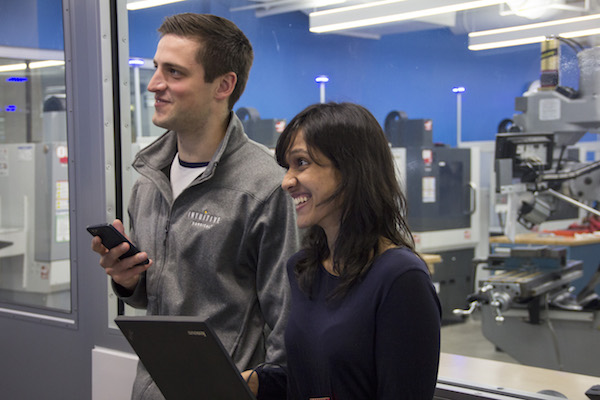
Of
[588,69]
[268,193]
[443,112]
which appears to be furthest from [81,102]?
[443,112]

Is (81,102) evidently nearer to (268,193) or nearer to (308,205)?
(268,193)

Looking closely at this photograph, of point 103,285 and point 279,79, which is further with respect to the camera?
point 279,79

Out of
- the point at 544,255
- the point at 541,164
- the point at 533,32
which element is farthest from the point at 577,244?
the point at 533,32

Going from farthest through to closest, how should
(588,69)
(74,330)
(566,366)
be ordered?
(566,366) → (74,330) → (588,69)

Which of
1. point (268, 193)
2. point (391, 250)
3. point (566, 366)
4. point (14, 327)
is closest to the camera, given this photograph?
point (391, 250)

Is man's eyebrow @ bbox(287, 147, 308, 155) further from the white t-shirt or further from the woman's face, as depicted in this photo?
the white t-shirt

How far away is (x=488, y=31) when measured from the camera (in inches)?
147

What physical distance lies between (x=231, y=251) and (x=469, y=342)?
4.51 metres

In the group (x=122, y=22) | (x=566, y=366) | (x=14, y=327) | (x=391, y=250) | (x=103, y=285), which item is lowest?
(x=566, y=366)

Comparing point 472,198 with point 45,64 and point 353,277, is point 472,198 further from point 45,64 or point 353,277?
point 353,277

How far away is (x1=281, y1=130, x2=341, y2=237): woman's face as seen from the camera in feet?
4.12

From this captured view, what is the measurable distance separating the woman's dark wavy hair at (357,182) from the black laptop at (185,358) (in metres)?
0.21

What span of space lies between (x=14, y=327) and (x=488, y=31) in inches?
113

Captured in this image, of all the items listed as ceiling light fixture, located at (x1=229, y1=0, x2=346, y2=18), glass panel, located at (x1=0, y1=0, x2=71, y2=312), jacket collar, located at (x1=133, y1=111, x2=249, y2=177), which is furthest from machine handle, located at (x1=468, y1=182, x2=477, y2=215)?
jacket collar, located at (x1=133, y1=111, x2=249, y2=177)
